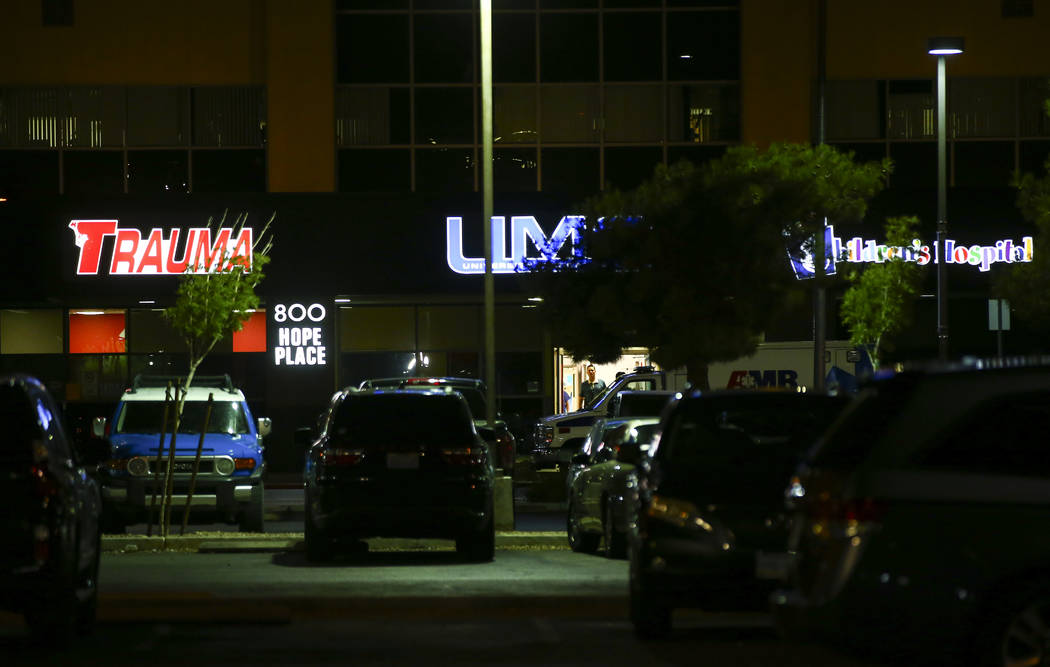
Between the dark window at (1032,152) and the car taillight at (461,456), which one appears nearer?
the car taillight at (461,456)

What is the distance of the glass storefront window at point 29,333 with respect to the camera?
36.1 m

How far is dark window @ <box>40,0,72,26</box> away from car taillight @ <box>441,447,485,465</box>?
23379 millimetres

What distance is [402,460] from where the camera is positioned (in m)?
16.7

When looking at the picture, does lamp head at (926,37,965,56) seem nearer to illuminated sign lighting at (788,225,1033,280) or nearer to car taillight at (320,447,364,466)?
illuminated sign lighting at (788,225,1033,280)

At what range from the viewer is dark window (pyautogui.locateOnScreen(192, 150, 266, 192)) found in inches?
1425

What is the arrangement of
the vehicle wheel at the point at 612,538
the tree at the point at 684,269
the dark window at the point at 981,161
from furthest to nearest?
the dark window at the point at 981,161, the tree at the point at 684,269, the vehicle wheel at the point at 612,538

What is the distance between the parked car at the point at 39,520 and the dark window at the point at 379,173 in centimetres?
2518

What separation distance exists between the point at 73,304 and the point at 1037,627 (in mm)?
31035

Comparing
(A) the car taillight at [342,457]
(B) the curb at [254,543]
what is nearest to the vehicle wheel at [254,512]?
(B) the curb at [254,543]

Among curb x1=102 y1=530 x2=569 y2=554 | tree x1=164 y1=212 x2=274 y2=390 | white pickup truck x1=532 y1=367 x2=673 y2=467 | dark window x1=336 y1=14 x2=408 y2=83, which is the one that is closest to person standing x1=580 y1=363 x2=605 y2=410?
white pickup truck x1=532 y1=367 x2=673 y2=467

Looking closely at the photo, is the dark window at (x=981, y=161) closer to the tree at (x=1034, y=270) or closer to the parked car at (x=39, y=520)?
the tree at (x=1034, y=270)

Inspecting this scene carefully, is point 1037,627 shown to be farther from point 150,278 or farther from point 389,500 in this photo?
point 150,278

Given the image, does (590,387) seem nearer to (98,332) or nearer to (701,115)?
(701,115)

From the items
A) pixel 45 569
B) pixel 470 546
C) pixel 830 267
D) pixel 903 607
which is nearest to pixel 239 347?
pixel 830 267
